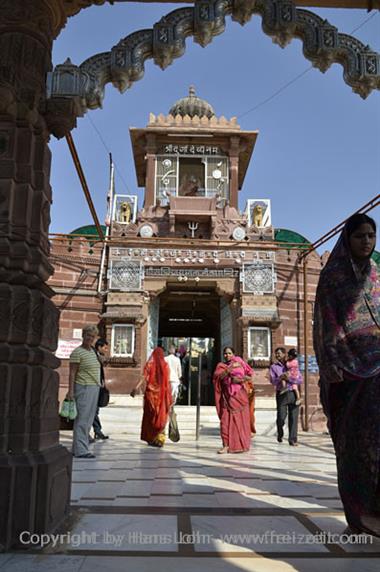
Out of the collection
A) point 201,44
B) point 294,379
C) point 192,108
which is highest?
point 192,108

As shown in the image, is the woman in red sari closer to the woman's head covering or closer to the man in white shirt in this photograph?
the man in white shirt

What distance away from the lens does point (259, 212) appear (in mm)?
14820

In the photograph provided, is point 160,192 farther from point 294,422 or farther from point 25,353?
point 25,353

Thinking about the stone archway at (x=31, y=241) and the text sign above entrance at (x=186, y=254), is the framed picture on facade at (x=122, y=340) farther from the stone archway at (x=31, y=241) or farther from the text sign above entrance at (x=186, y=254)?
the stone archway at (x=31, y=241)

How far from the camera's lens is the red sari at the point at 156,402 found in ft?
22.7

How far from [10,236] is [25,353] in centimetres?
60

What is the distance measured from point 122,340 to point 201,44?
9339 mm

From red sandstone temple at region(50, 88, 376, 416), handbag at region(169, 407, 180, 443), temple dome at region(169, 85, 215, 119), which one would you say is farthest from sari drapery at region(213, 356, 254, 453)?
temple dome at region(169, 85, 215, 119)

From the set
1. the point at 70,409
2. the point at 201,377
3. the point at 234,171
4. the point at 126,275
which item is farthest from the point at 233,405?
the point at 201,377

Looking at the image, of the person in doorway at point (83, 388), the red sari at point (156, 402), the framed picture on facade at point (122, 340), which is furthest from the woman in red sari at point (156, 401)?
the framed picture on facade at point (122, 340)

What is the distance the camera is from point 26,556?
2.22m

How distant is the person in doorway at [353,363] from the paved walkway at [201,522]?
0.28m

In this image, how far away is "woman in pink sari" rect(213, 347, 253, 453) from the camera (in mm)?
6473

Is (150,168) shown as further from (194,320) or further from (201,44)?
(201,44)
